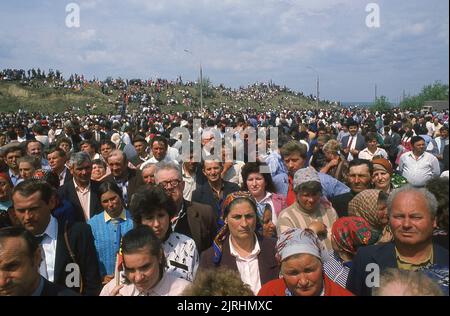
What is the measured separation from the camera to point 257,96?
56.4 m

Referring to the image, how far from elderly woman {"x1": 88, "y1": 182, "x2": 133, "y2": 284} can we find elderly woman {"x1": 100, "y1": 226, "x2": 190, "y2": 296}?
0.95 m

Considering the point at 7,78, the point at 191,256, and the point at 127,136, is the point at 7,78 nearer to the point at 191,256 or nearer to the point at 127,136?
the point at 127,136

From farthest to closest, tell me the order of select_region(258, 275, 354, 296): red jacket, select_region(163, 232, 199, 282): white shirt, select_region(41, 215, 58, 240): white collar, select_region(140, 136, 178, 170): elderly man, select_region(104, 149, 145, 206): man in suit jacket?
1. select_region(140, 136, 178, 170): elderly man
2. select_region(104, 149, 145, 206): man in suit jacket
3. select_region(41, 215, 58, 240): white collar
4. select_region(163, 232, 199, 282): white shirt
5. select_region(258, 275, 354, 296): red jacket

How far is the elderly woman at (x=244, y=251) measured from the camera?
3094mm

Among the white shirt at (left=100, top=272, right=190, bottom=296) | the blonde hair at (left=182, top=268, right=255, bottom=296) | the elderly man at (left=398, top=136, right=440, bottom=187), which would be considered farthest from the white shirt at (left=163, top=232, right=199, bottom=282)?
the elderly man at (left=398, top=136, right=440, bottom=187)

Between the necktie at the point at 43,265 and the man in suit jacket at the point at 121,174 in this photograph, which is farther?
the man in suit jacket at the point at 121,174

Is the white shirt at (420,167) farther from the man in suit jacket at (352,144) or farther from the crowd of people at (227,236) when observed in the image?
the man in suit jacket at (352,144)

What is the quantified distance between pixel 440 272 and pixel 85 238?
2469 mm

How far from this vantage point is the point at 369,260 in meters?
2.67

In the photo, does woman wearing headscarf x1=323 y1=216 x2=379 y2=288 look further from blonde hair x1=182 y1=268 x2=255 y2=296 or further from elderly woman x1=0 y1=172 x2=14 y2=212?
elderly woman x1=0 y1=172 x2=14 y2=212

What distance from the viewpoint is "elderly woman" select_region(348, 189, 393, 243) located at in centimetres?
312

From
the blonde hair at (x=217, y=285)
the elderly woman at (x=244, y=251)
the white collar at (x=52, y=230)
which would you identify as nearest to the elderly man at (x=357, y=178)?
the elderly woman at (x=244, y=251)

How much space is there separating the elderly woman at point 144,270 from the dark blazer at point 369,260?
1087mm

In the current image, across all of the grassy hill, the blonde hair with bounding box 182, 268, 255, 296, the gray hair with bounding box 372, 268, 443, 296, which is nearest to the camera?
the gray hair with bounding box 372, 268, 443, 296
